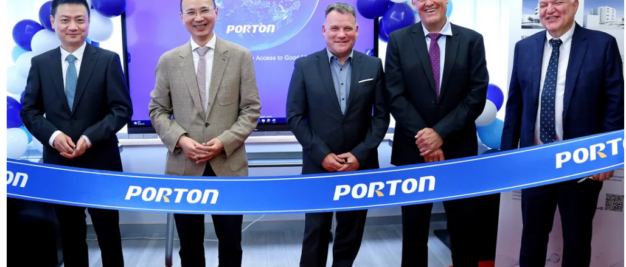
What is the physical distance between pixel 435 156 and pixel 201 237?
117cm

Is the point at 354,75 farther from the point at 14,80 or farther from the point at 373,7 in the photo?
the point at 14,80

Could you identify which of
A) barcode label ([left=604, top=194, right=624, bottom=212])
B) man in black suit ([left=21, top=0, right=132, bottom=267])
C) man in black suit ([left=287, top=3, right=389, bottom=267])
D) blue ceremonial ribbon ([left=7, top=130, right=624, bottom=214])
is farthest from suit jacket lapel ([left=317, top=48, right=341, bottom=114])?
barcode label ([left=604, top=194, right=624, bottom=212])

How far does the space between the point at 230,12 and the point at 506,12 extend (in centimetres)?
203

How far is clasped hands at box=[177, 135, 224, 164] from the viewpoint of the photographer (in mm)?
2445

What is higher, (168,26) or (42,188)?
(168,26)

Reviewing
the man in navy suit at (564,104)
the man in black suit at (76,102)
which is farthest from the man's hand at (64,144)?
the man in navy suit at (564,104)

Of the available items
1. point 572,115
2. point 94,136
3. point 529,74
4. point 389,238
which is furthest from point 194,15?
point 389,238

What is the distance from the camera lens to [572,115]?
7.93 ft

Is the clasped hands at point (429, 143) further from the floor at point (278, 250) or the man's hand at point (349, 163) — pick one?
the floor at point (278, 250)

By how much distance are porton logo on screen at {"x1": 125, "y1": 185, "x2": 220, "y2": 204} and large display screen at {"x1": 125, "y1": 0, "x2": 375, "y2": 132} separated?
1336mm

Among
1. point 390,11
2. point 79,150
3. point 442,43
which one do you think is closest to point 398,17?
point 390,11

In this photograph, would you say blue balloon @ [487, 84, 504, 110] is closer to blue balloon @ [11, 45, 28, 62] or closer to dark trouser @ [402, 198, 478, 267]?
dark trouser @ [402, 198, 478, 267]

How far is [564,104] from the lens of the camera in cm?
242

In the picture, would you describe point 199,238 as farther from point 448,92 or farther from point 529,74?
point 529,74
